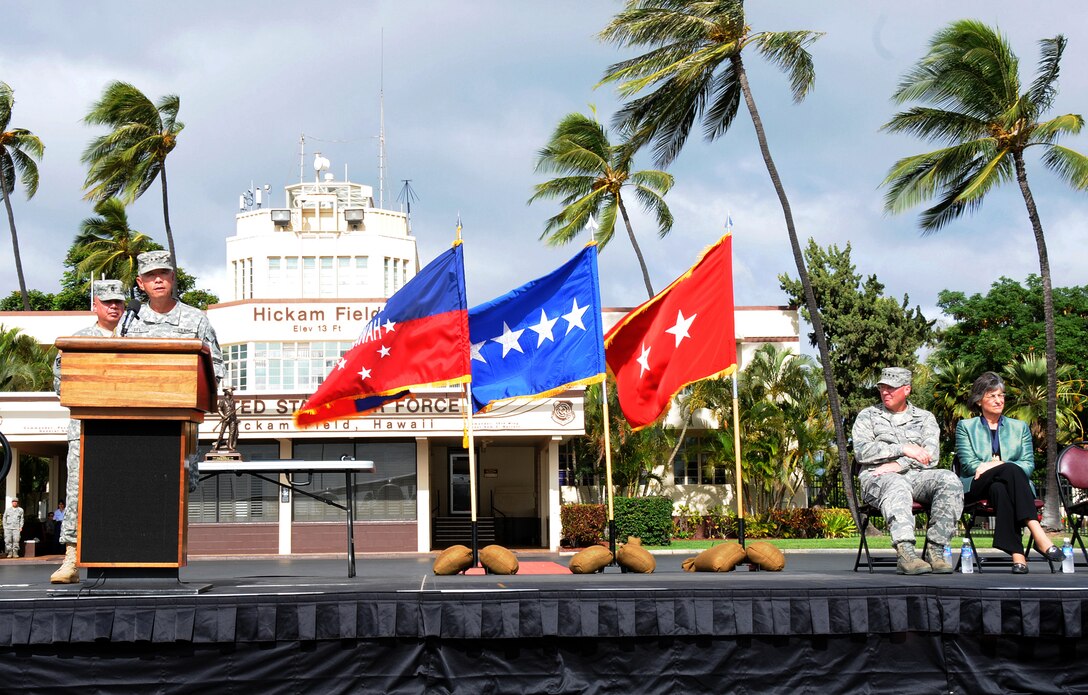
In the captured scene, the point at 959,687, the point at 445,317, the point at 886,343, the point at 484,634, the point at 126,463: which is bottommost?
the point at 959,687

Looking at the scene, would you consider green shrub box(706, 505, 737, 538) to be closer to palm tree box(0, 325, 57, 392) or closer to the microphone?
palm tree box(0, 325, 57, 392)

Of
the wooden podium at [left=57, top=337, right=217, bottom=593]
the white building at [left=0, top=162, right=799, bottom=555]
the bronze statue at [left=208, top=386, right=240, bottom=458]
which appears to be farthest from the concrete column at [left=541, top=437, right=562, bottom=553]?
the wooden podium at [left=57, top=337, right=217, bottom=593]

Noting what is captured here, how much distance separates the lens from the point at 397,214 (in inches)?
1994

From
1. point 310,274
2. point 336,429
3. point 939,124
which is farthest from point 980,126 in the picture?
point 310,274

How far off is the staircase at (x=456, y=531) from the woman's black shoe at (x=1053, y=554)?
27874mm

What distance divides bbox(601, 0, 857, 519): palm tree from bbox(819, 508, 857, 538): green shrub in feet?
13.6

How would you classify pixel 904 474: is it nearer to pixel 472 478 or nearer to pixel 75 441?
pixel 472 478

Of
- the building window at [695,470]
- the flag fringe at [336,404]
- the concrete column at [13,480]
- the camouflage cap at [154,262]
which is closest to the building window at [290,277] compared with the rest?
the concrete column at [13,480]

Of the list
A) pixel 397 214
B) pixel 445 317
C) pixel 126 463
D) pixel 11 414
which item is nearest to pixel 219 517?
pixel 11 414

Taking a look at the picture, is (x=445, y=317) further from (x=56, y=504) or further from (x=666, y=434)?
(x=56, y=504)

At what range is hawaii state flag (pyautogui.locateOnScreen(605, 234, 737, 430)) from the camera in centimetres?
963

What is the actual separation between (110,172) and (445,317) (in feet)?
109

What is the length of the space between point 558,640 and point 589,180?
34296mm

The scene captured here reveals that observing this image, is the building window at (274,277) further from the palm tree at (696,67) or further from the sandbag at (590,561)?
the sandbag at (590,561)
